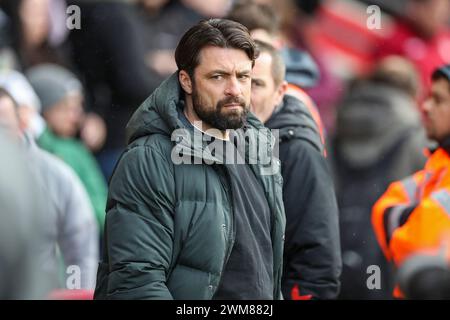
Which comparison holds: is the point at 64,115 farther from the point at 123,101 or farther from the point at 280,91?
the point at 280,91

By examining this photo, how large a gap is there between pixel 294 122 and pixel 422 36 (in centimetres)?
426

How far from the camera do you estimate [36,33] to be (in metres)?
7.54

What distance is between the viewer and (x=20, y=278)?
Answer: 5.81 feet

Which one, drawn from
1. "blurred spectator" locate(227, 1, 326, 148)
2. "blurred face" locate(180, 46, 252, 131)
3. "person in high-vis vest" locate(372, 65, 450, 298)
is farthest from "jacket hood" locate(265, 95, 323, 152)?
"blurred face" locate(180, 46, 252, 131)

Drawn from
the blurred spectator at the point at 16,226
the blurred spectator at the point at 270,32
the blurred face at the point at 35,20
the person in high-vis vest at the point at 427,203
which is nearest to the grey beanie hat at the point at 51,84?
the blurred face at the point at 35,20

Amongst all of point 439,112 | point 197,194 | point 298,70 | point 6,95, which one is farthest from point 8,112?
point 197,194

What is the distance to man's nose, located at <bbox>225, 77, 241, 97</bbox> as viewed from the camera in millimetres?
3721

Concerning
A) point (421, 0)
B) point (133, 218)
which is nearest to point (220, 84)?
point (133, 218)

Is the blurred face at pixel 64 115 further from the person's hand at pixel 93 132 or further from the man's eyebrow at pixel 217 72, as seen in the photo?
the man's eyebrow at pixel 217 72

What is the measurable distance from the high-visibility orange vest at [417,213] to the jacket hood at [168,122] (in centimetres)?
122

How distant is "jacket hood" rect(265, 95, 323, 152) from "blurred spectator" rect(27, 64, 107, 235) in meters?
2.53

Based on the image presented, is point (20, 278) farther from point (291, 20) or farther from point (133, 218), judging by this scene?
point (291, 20)

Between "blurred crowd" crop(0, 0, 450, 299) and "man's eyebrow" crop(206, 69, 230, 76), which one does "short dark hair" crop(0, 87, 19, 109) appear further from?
"man's eyebrow" crop(206, 69, 230, 76)

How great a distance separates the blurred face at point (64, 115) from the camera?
732 cm
